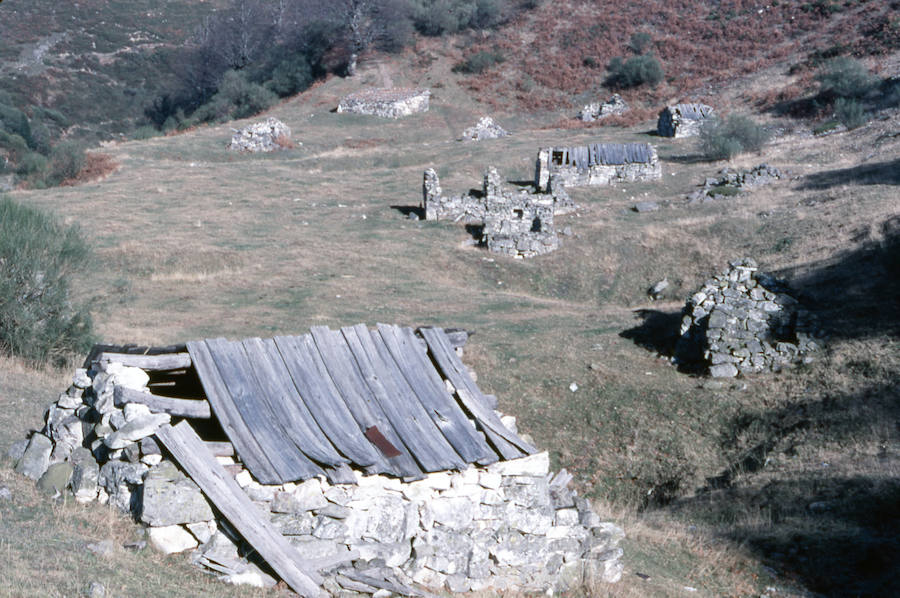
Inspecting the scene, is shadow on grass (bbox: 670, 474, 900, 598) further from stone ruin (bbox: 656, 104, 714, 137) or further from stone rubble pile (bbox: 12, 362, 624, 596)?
stone ruin (bbox: 656, 104, 714, 137)

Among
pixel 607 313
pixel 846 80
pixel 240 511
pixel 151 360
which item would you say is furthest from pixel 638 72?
pixel 240 511

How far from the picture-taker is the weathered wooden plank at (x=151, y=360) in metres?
9.47

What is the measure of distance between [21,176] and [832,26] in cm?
5487

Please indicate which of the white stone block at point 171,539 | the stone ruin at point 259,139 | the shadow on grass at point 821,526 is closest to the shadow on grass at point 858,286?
the shadow on grass at point 821,526

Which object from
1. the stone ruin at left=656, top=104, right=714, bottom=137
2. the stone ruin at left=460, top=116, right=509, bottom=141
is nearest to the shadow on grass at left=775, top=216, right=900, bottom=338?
the stone ruin at left=656, top=104, right=714, bottom=137

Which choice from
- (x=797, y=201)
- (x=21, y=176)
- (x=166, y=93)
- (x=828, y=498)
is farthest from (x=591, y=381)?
(x=166, y=93)

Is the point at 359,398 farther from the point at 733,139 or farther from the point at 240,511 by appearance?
the point at 733,139

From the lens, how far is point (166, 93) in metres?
78.4

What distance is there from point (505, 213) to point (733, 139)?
14826 mm

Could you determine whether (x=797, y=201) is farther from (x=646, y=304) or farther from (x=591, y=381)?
(x=591, y=381)

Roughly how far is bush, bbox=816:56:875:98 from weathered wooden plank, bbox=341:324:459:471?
1673 inches

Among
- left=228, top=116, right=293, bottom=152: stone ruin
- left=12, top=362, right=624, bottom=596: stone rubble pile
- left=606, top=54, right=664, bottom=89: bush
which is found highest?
left=606, top=54, right=664, bottom=89: bush

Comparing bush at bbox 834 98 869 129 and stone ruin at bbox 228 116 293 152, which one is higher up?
bush at bbox 834 98 869 129

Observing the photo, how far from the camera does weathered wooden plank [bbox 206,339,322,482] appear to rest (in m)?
8.80
